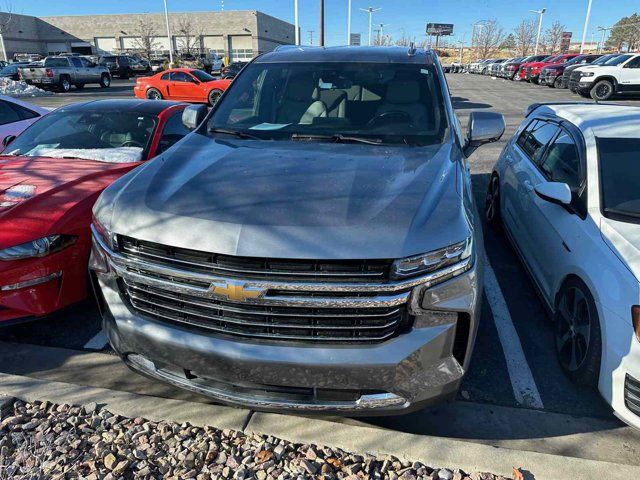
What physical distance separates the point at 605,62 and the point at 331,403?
2428cm

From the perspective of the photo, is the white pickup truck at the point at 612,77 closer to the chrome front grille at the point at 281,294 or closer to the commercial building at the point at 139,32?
the chrome front grille at the point at 281,294

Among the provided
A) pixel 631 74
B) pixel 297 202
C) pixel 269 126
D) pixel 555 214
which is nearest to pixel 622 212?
pixel 555 214

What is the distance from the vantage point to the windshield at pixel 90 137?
4.58 meters

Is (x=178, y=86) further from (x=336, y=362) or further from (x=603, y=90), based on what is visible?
(x=336, y=362)

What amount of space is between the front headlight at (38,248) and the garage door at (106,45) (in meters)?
79.4

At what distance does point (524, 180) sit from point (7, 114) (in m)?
7.16

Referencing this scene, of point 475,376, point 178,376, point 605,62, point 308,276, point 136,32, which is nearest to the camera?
point 308,276

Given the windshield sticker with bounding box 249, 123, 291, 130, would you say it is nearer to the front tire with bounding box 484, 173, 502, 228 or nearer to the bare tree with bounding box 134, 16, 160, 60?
the front tire with bounding box 484, 173, 502, 228

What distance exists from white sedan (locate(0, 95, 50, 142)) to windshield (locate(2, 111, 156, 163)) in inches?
88.0

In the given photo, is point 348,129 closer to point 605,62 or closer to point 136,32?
point 605,62

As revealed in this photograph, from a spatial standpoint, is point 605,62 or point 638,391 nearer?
point 638,391

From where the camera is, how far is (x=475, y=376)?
3.17m

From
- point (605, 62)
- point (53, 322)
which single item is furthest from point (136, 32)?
point (53, 322)

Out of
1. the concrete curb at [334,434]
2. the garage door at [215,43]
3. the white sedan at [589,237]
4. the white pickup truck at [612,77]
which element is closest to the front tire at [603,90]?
the white pickup truck at [612,77]
